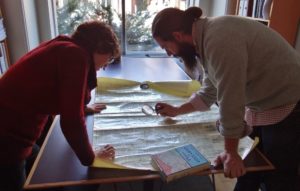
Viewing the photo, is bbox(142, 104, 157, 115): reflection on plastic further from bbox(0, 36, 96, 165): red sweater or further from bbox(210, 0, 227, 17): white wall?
bbox(210, 0, 227, 17): white wall

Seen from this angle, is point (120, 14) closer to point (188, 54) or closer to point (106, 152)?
point (188, 54)

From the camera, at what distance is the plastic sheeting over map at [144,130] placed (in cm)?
101

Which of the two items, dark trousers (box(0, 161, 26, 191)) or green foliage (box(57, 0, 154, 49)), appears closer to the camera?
dark trousers (box(0, 161, 26, 191))

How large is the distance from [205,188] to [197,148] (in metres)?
1.00

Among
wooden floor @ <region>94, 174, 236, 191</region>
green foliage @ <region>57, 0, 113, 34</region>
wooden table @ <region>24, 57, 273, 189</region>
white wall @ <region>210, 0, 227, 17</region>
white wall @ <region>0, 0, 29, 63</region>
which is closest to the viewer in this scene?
wooden table @ <region>24, 57, 273, 189</region>

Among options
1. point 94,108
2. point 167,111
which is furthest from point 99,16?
point 167,111

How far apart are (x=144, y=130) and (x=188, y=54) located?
14.3 inches

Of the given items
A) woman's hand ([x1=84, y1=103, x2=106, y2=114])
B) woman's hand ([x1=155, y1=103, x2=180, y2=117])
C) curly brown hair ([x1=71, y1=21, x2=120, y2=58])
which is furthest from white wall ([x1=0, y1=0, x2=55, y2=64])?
woman's hand ([x1=155, y1=103, x2=180, y2=117])

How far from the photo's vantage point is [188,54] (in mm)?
1065

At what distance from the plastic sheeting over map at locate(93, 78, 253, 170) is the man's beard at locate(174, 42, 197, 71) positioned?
0.91 feet

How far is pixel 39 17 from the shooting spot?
2.55m

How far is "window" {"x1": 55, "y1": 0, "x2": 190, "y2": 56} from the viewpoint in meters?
2.74

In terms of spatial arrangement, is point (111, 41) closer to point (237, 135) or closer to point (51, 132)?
Result: point (51, 132)

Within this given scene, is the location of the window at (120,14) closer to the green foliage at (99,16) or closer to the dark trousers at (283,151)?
the green foliage at (99,16)
